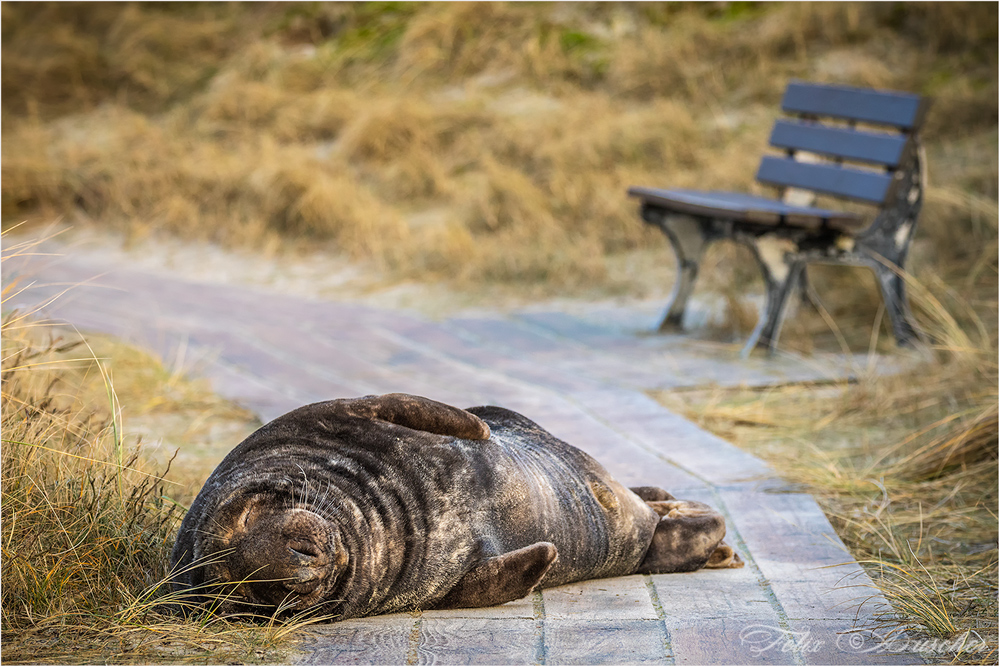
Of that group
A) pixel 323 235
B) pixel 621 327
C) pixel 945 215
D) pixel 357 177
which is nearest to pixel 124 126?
pixel 357 177

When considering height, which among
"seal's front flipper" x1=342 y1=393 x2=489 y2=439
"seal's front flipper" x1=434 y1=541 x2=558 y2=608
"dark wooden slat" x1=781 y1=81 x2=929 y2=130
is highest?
"dark wooden slat" x1=781 y1=81 x2=929 y2=130

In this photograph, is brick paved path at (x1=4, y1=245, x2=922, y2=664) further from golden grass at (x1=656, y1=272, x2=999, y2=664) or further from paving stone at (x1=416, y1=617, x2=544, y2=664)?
golden grass at (x1=656, y1=272, x2=999, y2=664)

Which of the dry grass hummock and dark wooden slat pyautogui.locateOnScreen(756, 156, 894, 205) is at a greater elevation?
dark wooden slat pyautogui.locateOnScreen(756, 156, 894, 205)

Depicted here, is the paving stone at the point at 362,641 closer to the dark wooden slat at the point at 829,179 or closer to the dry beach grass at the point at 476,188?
the dry beach grass at the point at 476,188

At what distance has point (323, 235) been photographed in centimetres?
906

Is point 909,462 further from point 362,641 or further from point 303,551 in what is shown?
point 303,551

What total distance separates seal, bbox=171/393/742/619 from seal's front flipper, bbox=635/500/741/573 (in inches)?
6.4

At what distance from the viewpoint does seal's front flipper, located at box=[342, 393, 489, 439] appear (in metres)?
2.51

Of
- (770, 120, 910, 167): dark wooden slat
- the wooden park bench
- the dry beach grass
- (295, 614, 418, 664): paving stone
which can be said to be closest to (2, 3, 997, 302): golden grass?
the dry beach grass

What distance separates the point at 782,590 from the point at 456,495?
0.91 metres

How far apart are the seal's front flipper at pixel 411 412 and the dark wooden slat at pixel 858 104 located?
428cm

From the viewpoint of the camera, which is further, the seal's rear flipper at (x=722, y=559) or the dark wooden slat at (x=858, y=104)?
the dark wooden slat at (x=858, y=104)

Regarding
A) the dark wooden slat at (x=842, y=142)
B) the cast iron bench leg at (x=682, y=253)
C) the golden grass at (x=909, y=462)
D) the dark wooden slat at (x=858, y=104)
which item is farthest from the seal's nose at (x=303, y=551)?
the dark wooden slat at (x=858, y=104)

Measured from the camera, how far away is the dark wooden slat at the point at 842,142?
588 centimetres
